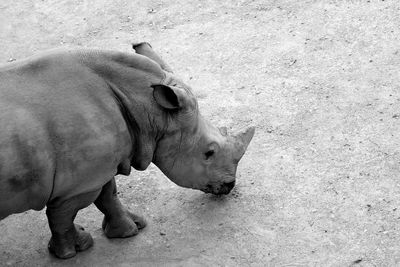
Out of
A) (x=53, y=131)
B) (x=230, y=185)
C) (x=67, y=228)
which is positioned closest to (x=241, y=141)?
(x=230, y=185)

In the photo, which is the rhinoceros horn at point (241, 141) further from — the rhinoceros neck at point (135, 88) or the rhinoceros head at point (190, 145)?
the rhinoceros neck at point (135, 88)

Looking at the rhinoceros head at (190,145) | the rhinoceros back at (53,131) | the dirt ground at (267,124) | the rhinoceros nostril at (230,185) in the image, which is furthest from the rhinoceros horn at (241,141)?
the rhinoceros back at (53,131)

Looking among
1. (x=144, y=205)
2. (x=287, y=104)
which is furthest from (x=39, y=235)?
(x=287, y=104)

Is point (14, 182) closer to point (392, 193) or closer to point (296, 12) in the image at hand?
point (392, 193)

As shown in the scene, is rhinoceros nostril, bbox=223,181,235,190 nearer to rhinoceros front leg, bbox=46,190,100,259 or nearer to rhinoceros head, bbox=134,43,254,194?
rhinoceros head, bbox=134,43,254,194

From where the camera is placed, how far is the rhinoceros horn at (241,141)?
6828 millimetres

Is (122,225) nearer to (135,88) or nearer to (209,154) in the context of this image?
(209,154)

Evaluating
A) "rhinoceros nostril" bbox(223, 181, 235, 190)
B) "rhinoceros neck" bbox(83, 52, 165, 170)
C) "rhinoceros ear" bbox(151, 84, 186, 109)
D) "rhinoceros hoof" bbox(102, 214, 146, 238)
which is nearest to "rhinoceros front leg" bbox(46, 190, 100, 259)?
"rhinoceros hoof" bbox(102, 214, 146, 238)

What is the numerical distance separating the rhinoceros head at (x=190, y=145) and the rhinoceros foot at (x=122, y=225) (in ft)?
1.68

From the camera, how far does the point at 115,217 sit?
22.1ft

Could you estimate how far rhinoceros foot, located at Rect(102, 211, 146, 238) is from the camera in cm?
675

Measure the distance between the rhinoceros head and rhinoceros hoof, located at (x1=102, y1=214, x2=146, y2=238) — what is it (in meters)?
0.51

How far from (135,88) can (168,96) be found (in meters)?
0.23

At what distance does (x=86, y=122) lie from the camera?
5824mm
